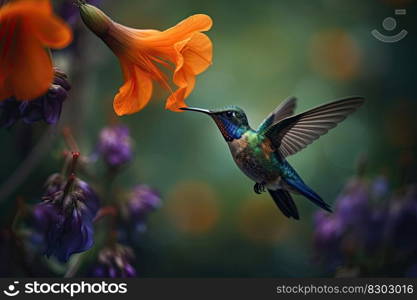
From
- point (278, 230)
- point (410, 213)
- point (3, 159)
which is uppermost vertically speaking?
point (410, 213)

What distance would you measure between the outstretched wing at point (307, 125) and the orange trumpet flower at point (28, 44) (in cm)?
59

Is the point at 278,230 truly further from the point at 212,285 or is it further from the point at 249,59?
the point at 212,285

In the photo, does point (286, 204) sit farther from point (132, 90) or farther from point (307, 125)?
point (132, 90)

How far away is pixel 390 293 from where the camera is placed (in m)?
1.94

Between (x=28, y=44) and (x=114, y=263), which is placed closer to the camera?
(x=28, y=44)

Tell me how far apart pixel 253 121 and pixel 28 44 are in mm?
1945

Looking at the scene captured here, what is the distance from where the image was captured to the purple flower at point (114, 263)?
1.58 metres

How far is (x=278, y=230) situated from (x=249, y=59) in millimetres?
→ 850

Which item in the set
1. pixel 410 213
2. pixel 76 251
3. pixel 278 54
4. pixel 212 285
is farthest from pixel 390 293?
pixel 278 54
